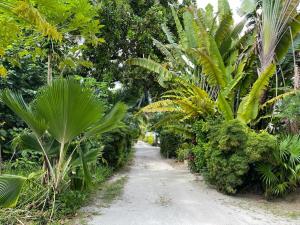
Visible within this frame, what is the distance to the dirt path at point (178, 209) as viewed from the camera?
5840 mm

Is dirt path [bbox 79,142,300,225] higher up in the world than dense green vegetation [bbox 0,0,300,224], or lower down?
lower down

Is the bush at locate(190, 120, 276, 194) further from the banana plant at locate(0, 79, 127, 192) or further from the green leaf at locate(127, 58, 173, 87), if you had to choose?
the green leaf at locate(127, 58, 173, 87)

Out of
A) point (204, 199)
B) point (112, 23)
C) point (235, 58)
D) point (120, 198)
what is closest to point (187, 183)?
point (204, 199)

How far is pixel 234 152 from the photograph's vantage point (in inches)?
324

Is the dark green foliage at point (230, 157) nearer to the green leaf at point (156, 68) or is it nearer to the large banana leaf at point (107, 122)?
the large banana leaf at point (107, 122)

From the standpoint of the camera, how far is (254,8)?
1117 centimetres

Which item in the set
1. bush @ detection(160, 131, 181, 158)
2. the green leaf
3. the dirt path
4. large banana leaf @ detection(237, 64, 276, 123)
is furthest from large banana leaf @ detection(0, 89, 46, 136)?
bush @ detection(160, 131, 181, 158)

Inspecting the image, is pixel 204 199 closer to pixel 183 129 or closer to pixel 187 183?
pixel 187 183

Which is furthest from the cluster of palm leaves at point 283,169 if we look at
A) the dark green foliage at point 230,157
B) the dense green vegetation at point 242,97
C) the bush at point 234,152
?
the dark green foliage at point 230,157

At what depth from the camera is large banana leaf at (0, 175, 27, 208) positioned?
530cm

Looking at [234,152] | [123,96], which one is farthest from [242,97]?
[123,96]

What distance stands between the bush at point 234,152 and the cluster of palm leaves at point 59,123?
10.3ft

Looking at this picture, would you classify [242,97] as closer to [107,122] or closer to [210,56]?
[210,56]

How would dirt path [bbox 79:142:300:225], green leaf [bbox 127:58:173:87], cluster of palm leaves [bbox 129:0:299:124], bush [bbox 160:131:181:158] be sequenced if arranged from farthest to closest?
bush [bbox 160:131:181:158], green leaf [bbox 127:58:173:87], cluster of palm leaves [bbox 129:0:299:124], dirt path [bbox 79:142:300:225]
